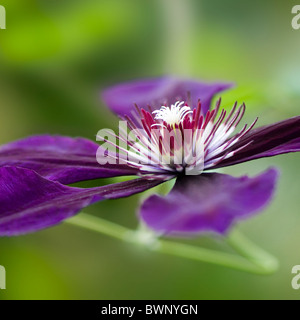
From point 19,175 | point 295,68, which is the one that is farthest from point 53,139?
point 295,68

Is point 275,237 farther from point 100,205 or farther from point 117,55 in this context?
point 117,55
